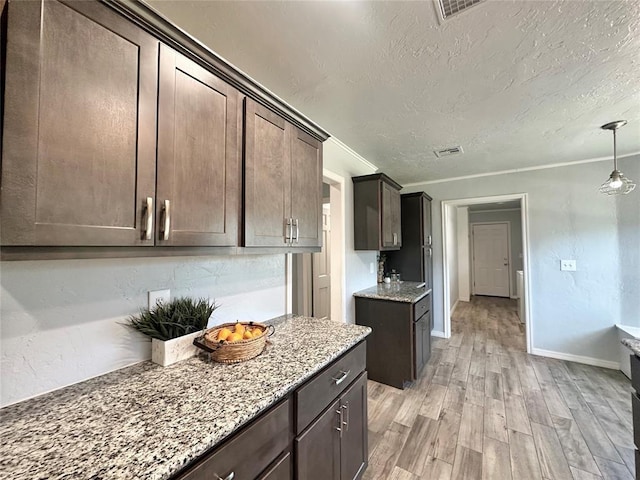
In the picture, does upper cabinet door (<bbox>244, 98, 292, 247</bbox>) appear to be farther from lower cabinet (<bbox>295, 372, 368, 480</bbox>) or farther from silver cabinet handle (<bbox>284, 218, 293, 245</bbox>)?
lower cabinet (<bbox>295, 372, 368, 480</bbox>)

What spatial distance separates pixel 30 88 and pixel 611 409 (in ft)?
13.6

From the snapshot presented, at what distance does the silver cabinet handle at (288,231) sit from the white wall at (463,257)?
21.5 ft

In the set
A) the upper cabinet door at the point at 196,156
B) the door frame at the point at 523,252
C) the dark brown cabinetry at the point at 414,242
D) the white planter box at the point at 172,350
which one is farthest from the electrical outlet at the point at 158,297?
the door frame at the point at 523,252

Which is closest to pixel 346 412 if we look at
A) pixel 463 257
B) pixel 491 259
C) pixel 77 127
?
pixel 77 127

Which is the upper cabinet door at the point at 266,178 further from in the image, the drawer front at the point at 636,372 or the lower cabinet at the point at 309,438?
the drawer front at the point at 636,372

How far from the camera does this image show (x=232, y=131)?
3.98ft

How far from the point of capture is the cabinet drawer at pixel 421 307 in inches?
104

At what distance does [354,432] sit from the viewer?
144 centimetres

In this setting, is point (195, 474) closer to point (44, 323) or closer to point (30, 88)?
point (44, 323)

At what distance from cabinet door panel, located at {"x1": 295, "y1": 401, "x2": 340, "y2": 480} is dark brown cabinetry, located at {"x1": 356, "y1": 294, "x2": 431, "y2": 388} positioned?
1530 millimetres

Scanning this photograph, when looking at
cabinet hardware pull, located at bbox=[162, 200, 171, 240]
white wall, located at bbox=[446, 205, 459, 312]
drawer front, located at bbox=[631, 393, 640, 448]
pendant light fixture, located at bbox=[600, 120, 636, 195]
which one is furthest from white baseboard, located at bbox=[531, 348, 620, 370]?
cabinet hardware pull, located at bbox=[162, 200, 171, 240]

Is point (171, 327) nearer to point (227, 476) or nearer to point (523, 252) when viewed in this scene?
point (227, 476)

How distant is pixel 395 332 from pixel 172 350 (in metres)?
2.14

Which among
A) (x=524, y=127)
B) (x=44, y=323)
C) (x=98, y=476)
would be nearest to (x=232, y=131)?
(x=44, y=323)
